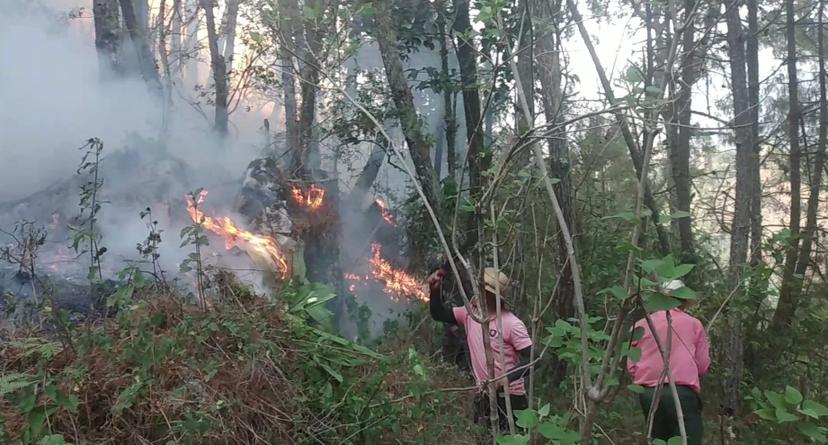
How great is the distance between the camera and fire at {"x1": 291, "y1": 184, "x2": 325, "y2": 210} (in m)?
9.09

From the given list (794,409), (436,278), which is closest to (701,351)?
(436,278)

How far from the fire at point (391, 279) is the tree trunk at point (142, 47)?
12.9 feet

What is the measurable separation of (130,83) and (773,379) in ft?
27.9

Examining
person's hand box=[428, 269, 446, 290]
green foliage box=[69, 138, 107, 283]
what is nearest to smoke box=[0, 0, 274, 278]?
green foliage box=[69, 138, 107, 283]

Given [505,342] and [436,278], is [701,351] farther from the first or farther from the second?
[436,278]

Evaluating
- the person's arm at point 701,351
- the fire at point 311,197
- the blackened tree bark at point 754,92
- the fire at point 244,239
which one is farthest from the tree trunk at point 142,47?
the person's arm at point 701,351

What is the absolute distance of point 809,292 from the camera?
6.43m

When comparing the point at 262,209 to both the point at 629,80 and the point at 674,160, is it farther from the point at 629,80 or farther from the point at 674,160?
the point at 629,80

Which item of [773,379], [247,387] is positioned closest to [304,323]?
[247,387]

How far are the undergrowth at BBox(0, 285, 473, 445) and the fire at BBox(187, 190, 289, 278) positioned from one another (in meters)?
4.03

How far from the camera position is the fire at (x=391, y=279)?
30.4ft

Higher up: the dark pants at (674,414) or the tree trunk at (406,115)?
the tree trunk at (406,115)

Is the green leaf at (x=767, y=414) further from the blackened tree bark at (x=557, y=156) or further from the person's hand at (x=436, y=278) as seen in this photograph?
the blackened tree bark at (x=557, y=156)

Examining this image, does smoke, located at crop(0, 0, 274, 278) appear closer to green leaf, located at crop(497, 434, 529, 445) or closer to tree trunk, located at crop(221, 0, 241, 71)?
tree trunk, located at crop(221, 0, 241, 71)
